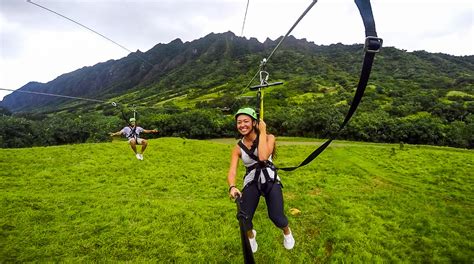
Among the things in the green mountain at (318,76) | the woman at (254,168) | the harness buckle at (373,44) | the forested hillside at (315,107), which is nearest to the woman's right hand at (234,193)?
the woman at (254,168)

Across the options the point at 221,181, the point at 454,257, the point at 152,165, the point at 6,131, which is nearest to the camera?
the point at 454,257

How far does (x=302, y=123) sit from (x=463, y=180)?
2822cm

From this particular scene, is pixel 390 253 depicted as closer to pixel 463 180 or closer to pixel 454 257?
pixel 454 257

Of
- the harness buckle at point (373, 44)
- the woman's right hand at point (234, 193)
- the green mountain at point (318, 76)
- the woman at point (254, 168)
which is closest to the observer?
the harness buckle at point (373, 44)

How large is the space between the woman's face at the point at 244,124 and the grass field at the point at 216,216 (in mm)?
3981

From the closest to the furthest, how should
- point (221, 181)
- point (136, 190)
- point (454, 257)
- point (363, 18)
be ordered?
point (363, 18) < point (454, 257) < point (136, 190) < point (221, 181)

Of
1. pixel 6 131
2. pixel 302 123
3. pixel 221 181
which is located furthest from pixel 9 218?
pixel 6 131

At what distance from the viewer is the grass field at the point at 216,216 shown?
296 inches

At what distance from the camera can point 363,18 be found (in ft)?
5.70

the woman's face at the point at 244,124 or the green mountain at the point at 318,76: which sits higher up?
the green mountain at the point at 318,76

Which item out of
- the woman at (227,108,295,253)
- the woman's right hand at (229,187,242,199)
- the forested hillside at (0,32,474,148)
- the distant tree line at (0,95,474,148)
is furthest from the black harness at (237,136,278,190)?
the distant tree line at (0,95,474,148)

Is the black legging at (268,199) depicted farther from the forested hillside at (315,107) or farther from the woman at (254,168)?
the forested hillside at (315,107)

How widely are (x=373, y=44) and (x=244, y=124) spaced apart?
307 cm

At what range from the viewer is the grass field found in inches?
296
